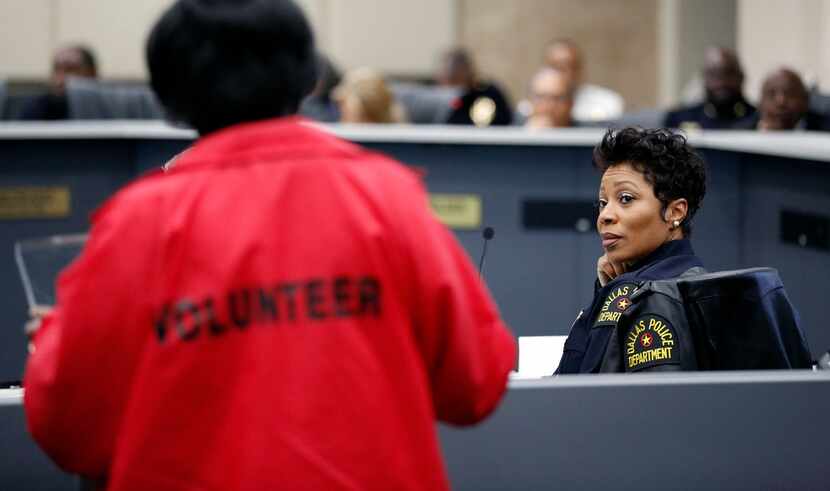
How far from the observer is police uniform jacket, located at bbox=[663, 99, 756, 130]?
6473mm

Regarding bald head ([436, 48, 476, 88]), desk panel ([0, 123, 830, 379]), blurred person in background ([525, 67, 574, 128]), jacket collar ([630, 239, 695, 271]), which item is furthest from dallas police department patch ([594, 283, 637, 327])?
bald head ([436, 48, 476, 88])

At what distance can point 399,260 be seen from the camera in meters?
1.32

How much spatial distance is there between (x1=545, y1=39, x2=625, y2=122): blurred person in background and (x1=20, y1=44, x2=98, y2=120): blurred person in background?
2623 mm

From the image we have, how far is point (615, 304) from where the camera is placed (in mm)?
2182

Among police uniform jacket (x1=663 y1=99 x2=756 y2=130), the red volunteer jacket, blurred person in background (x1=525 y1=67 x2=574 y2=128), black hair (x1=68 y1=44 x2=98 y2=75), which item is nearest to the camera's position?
the red volunteer jacket

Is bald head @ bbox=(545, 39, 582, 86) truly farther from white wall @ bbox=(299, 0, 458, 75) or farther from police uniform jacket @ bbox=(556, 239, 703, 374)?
police uniform jacket @ bbox=(556, 239, 703, 374)

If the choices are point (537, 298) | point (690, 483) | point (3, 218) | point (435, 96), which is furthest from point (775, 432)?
point (435, 96)

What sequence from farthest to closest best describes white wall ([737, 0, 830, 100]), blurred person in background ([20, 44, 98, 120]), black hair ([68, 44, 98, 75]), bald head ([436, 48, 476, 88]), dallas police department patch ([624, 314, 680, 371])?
bald head ([436, 48, 476, 88])
white wall ([737, 0, 830, 100])
black hair ([68, 44, 98, 75])
blurred person in background ([20, 44, 98, 120])
dallas police department patch ([624, 314, 680, 371])

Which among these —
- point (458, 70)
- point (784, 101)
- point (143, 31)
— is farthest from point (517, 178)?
point (143, 31)

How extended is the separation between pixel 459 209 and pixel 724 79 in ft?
6.65

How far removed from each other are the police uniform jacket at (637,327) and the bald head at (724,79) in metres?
4.37

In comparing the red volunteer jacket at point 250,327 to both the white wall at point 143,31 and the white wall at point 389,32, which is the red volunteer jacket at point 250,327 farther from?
the white wall at point 389,32

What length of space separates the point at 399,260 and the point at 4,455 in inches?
29.8

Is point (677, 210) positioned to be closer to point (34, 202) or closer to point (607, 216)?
point (607, 216)
